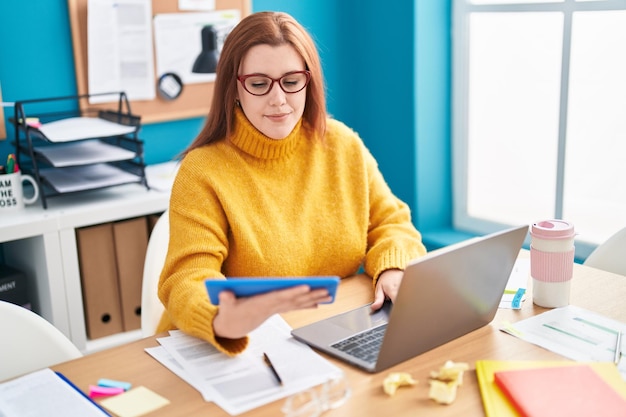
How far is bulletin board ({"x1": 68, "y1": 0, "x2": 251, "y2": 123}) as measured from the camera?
2715 millimetres

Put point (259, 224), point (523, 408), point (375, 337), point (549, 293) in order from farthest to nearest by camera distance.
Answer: point (259, 224)
point (549, 293)
point (375, 337)
point (523, 408)

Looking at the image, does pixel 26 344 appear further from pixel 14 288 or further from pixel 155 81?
pixel 155 81

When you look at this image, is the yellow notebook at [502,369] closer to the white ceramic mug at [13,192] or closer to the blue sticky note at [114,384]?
the blue sticky note at [114,384]

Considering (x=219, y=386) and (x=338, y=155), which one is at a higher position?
(x=338, y=155)

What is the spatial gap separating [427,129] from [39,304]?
1.59m

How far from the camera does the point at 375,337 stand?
146 centimetres

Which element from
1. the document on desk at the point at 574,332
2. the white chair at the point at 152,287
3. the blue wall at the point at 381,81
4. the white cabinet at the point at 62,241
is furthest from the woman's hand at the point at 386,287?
the blue wall at the point at 381,81

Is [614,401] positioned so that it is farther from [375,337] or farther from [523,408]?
[375,337]

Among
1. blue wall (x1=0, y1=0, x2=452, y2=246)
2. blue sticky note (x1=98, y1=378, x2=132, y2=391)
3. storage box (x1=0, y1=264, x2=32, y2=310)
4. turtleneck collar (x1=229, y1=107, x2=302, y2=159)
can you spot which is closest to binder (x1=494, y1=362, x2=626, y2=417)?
blue sticky note (x1=98, y1=378, x2=132, y2=391)

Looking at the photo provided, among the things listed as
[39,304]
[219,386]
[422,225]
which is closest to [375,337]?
[219,386]

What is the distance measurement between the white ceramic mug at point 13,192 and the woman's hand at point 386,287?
1277 mm

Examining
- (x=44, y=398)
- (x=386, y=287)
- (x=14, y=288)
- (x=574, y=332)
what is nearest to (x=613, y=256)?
(x=574, y=332)

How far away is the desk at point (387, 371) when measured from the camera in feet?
4.00

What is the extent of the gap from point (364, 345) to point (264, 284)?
308mm
